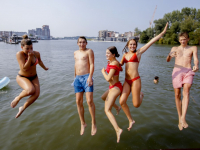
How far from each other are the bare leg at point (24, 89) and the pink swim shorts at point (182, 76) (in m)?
4.70

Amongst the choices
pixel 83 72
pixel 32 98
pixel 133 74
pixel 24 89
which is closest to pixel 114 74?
pixel 133 74

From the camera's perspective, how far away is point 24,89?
5031 millimetres

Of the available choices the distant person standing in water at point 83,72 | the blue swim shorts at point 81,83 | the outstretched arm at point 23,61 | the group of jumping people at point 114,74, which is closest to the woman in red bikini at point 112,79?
the group of jumping people at point 114,74

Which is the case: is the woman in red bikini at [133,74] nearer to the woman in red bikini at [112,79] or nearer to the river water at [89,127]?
the woman in red bikini at [112,79]

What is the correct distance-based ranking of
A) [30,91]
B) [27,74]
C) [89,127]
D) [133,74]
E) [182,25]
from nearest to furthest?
[30,91], [133,74], [27,74], [89,127], [182,25]

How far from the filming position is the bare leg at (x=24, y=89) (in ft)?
16.2

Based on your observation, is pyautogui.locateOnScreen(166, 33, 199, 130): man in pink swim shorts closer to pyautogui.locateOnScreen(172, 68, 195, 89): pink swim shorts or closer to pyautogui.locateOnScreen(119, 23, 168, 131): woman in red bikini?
pyautogui.locateOnScreen(172, 68, 195, 89): pink swim shorts

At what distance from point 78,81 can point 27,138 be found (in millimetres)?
3392

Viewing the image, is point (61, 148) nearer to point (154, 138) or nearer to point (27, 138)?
point (27, 138)

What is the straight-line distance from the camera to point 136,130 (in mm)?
6805

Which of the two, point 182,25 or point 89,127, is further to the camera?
point 182,25

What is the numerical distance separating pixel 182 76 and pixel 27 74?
16.9 feet

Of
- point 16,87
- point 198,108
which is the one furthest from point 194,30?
point 16,87

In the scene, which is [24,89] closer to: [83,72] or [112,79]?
[83,72]
